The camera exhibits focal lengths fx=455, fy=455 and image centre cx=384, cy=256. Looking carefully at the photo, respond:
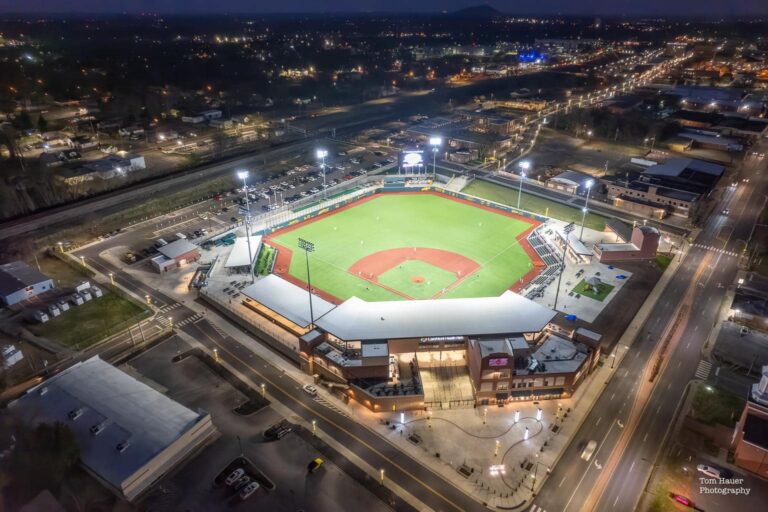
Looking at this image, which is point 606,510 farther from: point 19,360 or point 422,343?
point 19,360

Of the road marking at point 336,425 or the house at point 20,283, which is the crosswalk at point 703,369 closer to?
the road marking at point 336,425

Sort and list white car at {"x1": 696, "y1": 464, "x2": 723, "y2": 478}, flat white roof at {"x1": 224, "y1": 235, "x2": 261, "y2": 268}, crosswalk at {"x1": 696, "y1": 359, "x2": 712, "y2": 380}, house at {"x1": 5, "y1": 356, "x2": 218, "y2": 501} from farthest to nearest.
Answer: flat white roof at {"x1": 224, "y1": 235, "x2": 261, "y2": 268} → crosswalk at {"x1": 696, "y1": 359, "x2": 712, "y2": 380} → white car at {"x1": 696, "y1": 464, "x2": 723, "y2": 478} → house at {"x1": 5, "y1": 356, "x2": 218, "y2": 501}

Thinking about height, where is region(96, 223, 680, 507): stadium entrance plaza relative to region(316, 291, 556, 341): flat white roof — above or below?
below

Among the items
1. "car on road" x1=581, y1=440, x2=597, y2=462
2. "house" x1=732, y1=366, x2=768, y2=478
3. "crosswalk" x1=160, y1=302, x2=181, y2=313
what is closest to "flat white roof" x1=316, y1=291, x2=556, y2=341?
"car on road" x1=581, y1=440, x2=597, y2=462

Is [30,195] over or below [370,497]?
over

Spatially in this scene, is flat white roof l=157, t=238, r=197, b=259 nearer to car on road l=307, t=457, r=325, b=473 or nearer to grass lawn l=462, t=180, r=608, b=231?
car on road l=307, t=457, r=325, b=473

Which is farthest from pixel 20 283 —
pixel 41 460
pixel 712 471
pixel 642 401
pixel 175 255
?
pixel 712 471

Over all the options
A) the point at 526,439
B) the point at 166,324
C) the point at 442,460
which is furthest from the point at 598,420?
the point at 166,324
